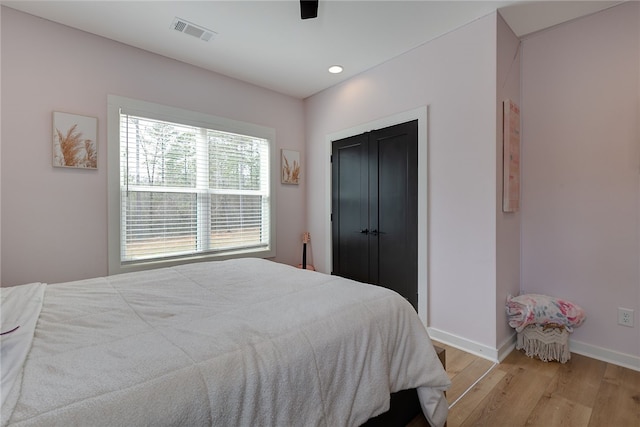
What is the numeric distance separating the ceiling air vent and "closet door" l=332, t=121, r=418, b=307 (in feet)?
5.70

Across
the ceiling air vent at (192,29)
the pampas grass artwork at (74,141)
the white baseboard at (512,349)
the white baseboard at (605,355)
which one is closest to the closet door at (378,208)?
the white baseboard at (512,349)

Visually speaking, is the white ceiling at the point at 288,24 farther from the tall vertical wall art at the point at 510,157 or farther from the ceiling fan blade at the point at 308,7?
the tall vertical wall art at the point at 510,157

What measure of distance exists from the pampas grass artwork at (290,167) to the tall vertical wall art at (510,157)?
242 cm

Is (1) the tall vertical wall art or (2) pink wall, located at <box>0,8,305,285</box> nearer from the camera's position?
(2) pink wall, located at <box>0,8,305,285</box>

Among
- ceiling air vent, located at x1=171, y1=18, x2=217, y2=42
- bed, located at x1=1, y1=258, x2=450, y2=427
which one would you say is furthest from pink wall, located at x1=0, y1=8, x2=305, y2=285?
bed, located at x1=1, y1=258, x2=450, y2=427

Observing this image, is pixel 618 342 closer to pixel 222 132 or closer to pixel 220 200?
pixel 220 200

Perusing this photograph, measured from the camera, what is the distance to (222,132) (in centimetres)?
334

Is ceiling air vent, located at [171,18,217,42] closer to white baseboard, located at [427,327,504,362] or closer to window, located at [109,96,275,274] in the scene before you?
window, located at [109,96,275,274]

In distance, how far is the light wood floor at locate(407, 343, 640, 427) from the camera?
1662 millimetres

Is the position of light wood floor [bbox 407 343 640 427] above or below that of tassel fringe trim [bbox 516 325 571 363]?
below

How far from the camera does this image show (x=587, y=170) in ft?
7.77

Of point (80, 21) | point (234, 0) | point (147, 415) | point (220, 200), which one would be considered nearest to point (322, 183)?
point (220, 200)

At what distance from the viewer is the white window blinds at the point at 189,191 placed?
2.77m

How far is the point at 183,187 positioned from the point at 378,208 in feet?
6.75
